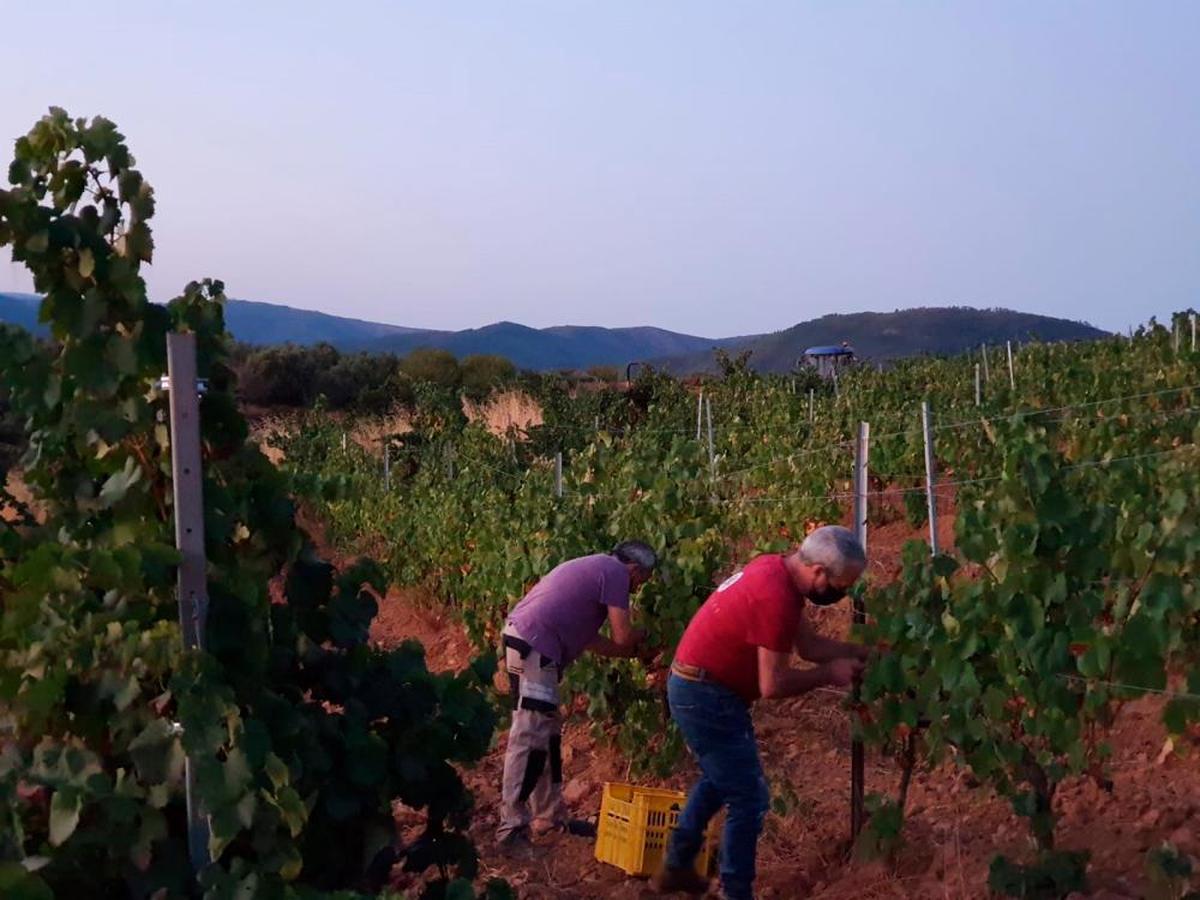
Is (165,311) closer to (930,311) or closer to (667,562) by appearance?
(667,562)

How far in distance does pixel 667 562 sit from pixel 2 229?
3960mm

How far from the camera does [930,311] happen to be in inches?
2566

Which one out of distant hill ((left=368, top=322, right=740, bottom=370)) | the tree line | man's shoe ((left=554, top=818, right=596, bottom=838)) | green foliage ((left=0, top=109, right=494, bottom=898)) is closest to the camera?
green foliage ((left=0, top=109, right=494, bottom=898))

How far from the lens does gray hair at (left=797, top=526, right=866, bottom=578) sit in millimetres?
4145

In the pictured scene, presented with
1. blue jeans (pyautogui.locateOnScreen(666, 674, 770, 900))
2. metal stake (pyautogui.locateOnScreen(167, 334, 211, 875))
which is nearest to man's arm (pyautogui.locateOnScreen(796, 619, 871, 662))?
blue jeans (pyautogui.locateOnScreen(666, 674, 770, 900))

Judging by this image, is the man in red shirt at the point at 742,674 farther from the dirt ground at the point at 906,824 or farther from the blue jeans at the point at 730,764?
the dirt ground at the point at 906,824

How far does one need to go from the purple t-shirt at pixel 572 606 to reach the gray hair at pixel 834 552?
132 cm

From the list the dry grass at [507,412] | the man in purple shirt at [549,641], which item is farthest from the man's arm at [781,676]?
the dry grass at [507,412]

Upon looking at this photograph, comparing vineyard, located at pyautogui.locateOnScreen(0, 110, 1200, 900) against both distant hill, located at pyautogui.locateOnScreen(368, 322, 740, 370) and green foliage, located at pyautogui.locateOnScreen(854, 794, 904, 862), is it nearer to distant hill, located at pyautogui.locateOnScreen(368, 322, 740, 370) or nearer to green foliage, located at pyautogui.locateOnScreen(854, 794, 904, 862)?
green foliage, located at pyautogui.locateOnScreen(854, 794, 904, 862)

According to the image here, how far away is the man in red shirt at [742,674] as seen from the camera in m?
4.27

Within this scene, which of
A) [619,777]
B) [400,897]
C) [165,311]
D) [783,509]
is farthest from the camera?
[783,509]

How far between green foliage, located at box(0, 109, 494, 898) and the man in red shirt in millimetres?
1040

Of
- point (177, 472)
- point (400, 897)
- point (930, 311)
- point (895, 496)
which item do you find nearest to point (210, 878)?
point (400, 897)

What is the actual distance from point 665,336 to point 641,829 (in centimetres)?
7664
